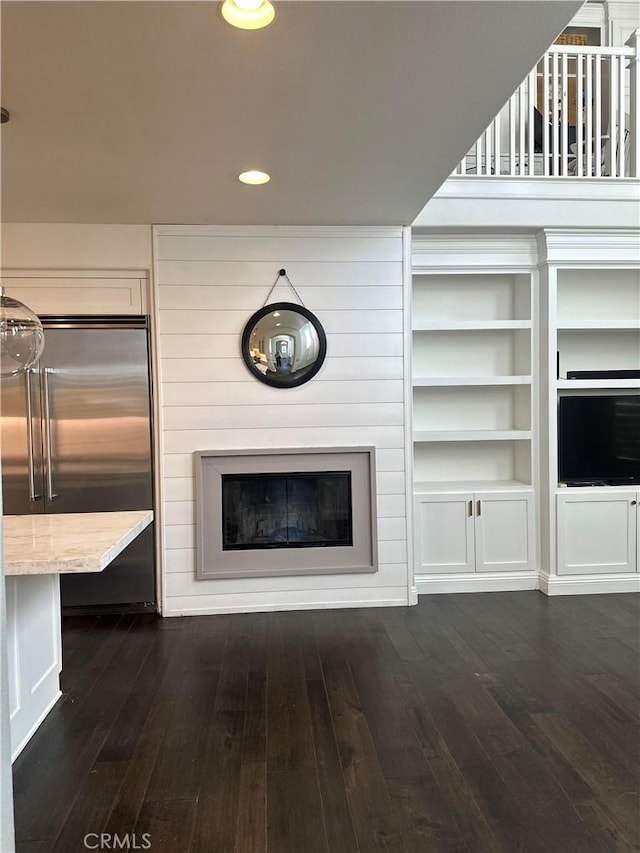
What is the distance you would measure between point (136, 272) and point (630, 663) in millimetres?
3715

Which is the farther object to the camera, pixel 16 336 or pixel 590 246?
pixel 590 246

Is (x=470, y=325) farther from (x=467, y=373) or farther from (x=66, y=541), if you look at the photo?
(x=66, y=541)

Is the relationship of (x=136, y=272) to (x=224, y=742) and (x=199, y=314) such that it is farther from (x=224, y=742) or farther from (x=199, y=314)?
(x=224, y=742)

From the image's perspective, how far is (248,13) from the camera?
169 cm

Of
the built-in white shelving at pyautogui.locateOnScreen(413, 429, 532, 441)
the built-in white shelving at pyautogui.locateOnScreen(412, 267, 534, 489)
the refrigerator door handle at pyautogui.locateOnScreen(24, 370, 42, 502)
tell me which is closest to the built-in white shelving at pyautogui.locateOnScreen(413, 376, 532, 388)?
the built-in white shelving at pyautogui.locateOnScreen(412, 267, 534, 489)

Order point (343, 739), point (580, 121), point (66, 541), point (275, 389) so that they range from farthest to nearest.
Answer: point (580, 121), point (275, 389), point (343, 739), point (66, 541)

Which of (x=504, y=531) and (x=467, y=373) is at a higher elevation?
(x=467, y=373)

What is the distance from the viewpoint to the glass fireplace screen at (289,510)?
3877mm

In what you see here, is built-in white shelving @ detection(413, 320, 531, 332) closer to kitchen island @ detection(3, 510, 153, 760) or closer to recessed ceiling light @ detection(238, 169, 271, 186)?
recessed ceiling light @ detection(238, 169, 271, 186)

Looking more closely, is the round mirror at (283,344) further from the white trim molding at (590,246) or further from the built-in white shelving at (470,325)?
the white trim molding at (590,246)

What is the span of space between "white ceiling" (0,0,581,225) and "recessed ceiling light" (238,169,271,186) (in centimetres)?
7

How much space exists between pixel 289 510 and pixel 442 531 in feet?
3.68

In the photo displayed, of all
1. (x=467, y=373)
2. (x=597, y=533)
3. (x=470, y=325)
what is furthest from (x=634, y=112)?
(x=597, y=533)

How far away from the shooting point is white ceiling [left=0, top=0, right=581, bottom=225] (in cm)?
173
